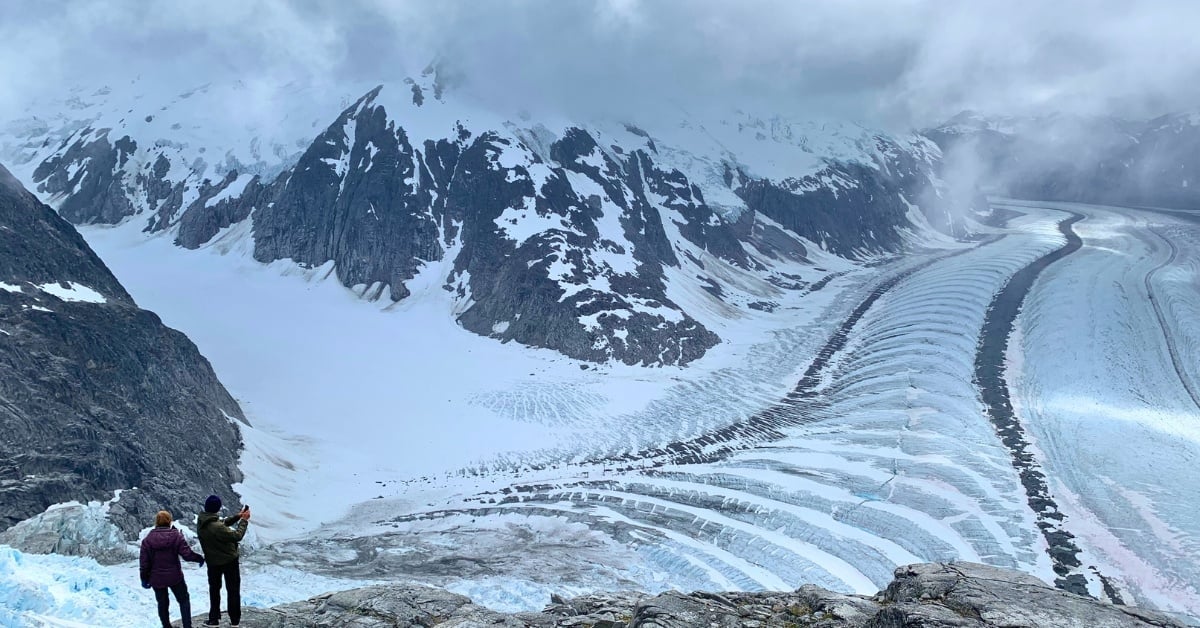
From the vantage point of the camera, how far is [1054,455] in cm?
6456

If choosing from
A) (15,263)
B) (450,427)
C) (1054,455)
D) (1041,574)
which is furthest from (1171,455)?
(15,263)

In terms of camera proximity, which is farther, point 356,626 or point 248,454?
point 248,454

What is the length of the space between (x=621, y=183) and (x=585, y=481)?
297ft

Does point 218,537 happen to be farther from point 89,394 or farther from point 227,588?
point 89,394

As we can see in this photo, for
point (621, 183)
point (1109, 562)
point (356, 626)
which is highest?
point (621, 183)

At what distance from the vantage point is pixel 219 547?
1504cm

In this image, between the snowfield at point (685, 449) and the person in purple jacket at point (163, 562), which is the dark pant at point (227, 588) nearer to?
the person in purple jacket at point (163, 562)

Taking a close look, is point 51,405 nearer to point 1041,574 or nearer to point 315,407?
point 315,407

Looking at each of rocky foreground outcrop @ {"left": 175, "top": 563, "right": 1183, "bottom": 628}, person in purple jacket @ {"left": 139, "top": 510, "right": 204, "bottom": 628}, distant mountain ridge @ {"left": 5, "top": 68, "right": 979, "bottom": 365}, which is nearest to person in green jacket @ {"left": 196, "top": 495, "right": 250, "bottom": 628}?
person in purple jacket @ {"left": 139, "top": 510, "right": 204, "bottom": 628}

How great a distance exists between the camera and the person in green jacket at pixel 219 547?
48.6ft

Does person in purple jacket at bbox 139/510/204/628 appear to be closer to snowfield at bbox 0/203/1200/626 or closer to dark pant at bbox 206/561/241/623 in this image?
dark pant at bbox 206/561/241/623

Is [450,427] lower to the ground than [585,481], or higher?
higher

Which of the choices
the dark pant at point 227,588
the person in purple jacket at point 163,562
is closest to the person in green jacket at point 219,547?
the dark pant at point 227,588

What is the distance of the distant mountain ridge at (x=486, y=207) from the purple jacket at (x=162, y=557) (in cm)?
7939
